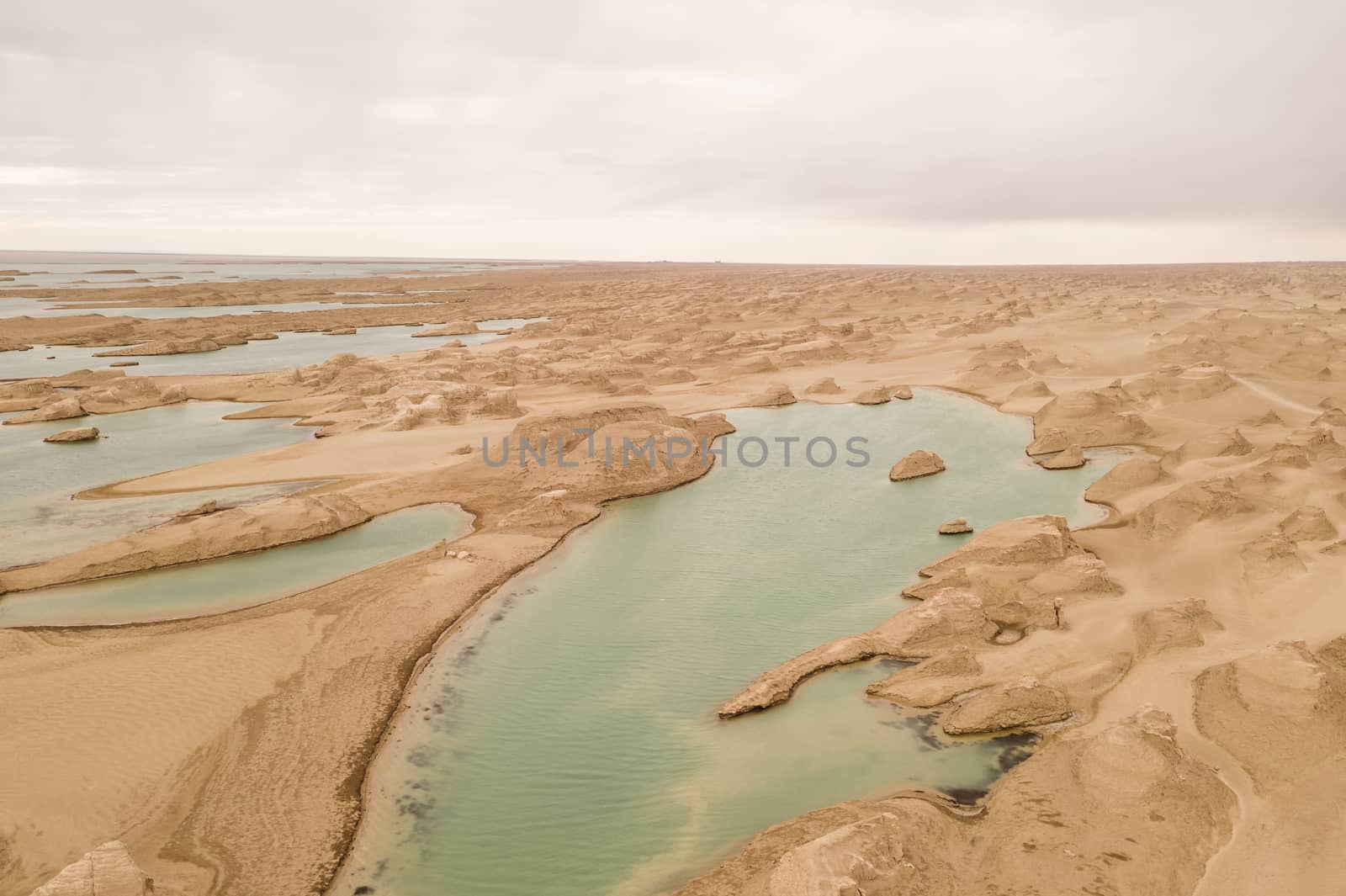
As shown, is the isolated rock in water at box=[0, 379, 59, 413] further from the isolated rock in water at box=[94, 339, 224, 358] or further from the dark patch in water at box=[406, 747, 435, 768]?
the dark patch in water at box=[406, 747, 435, 768]

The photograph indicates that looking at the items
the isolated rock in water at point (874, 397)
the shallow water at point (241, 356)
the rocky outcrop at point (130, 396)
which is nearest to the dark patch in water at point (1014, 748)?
the isolated rock in water at point (874, 397)

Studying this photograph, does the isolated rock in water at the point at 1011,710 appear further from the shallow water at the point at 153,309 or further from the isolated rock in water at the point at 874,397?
the shallow water at the point at 153,309

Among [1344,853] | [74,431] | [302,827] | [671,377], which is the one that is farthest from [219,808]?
[671,377]

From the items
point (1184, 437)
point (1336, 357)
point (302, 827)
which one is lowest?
point (302, 827)

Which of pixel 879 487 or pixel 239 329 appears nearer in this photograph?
pixel 879 487

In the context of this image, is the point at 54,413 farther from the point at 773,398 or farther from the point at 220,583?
the point at 773,398

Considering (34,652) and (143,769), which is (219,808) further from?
(34,652)
